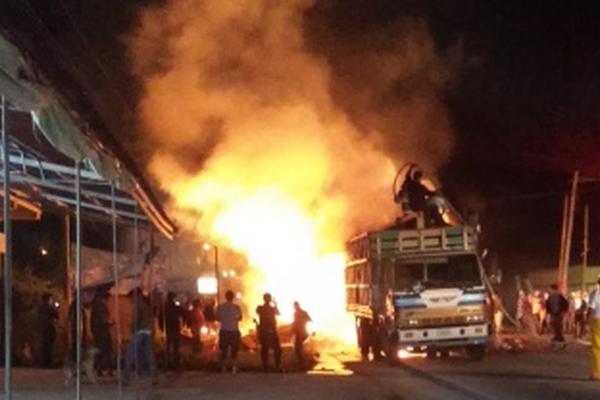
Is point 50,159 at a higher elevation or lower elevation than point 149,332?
higher

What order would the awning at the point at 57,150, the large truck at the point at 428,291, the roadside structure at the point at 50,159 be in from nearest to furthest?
the awning at the point at 57,150
the roadside structure at the point at 50,159
the large truck at the point at 428,291

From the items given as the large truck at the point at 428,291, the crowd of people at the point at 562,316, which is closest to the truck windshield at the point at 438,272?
the large truck at the point at 428,291

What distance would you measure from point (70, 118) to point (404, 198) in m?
20.1

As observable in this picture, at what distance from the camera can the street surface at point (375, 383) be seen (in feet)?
53.9

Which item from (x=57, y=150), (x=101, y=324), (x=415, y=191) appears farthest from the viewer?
(x=415, y=191)

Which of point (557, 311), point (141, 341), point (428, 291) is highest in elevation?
point (428, 291)

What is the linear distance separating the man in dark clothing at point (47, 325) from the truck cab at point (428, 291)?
690 cm

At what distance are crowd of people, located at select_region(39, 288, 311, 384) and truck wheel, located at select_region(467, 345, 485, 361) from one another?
3569 mm

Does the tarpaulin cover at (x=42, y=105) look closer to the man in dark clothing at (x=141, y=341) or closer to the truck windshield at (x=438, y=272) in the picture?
the man in dark clothing at (x=141, y=341)

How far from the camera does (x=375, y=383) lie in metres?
18.9

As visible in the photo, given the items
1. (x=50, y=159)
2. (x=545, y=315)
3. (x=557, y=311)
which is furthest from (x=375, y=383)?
(x=545, y=315)

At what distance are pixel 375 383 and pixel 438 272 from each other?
19.5ft

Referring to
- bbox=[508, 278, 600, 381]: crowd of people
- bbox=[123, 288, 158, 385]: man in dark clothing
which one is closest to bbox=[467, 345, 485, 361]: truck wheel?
bbox=[508, 278, 600, 381]: crowd of people

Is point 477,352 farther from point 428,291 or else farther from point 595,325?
point 595,325
